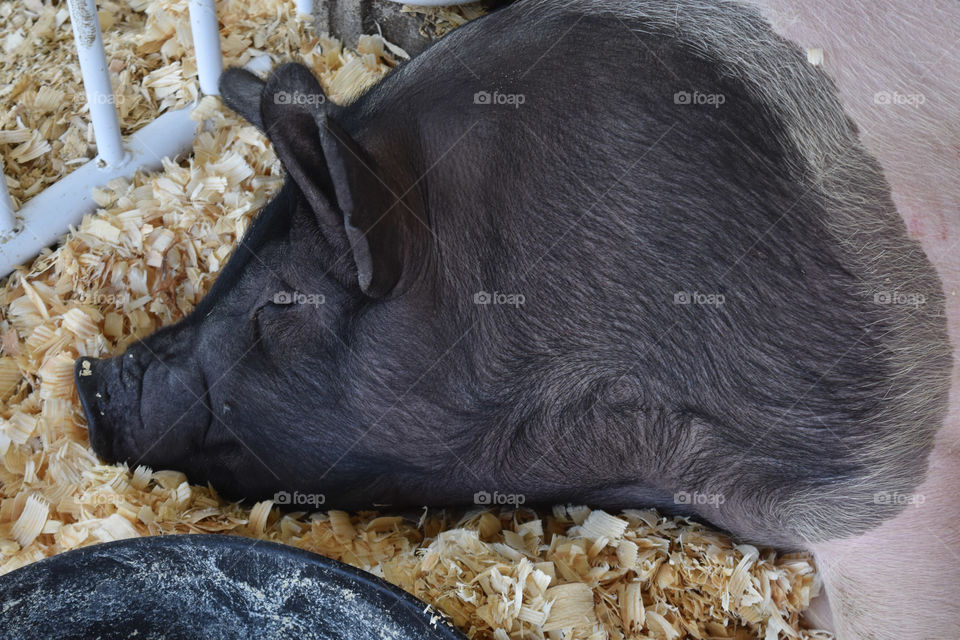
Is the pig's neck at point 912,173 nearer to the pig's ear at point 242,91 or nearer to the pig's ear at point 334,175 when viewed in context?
the pig's ear at point 334,175

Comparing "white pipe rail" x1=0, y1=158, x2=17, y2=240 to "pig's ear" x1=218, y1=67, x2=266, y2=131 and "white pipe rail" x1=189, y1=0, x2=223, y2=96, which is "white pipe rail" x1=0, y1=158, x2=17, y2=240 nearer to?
"white pipe rail" x1=189, y1=0, x2=223, y2=96

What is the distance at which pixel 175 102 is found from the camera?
2957mm

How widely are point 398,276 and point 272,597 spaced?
61 cm

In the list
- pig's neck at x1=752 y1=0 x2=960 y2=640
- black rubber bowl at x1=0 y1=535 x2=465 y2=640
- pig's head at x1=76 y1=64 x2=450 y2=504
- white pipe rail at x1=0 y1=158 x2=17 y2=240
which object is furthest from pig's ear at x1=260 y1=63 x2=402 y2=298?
white pipe rail at x1=0 y1=158 x2=17 y2=240

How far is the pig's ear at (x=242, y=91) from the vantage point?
1935 mm

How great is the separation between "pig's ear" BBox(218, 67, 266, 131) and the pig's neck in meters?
1.02

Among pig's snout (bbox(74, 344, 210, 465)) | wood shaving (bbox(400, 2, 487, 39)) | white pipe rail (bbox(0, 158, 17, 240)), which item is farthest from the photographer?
wood shaving (bbox(400, 2, 487, 39))

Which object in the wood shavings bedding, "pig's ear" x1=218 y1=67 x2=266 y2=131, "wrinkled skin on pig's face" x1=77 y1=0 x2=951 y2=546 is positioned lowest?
the wood shavings bedding

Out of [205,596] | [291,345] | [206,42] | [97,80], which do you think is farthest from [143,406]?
[206,42]

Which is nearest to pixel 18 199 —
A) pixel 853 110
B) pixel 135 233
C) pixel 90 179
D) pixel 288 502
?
pixel 90 179

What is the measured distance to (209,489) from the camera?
7.15 feet

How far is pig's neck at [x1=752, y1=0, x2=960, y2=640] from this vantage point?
1.86m

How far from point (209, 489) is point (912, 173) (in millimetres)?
1577

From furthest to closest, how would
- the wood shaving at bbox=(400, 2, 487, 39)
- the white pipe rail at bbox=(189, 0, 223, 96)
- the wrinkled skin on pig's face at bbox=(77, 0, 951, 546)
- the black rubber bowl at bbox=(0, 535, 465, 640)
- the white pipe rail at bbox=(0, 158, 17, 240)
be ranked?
the wood shaving at bbox=(400, 2, 487, 39)
the white pipe rail at bbox=(189, 0, 223, 96)
the white pipe rail at bbox=(0, 158, 17, 240)
the wrinkled skin on pig's face at bbox=(77, 0, 951, 546)
the black rubber bowl at bbox=(0, 535, 465, 640)
